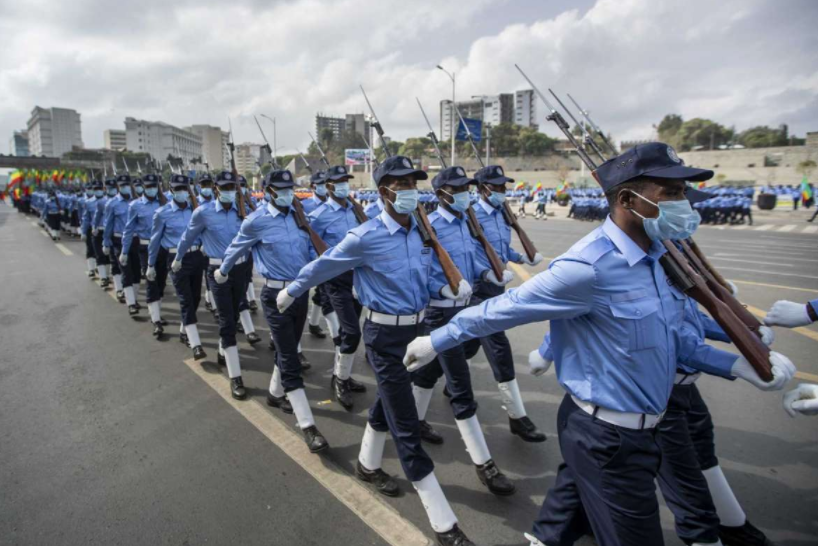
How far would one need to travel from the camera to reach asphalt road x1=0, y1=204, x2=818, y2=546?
2.93 metres

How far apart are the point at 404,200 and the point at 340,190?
111 inches

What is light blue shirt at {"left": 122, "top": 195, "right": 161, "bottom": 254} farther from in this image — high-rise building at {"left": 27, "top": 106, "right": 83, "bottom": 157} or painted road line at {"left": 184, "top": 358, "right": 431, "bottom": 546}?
high-rise building at {"left": 27, "top": 106, "right": 83, "bottom": 157}

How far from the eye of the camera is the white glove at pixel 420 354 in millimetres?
2295

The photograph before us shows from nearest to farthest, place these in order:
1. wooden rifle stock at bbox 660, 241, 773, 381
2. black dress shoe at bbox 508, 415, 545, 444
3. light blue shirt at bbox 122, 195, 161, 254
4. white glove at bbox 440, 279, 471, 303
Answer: wooden rifle stock at bbox 660, 241, 773, 381
white glove at bbox 440, 279, 471, 303
black dress shoe at bbox 508, 415, 545, 444
light blue shirt at bbox 122, 195, 161, 254

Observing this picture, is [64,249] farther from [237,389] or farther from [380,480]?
[380,480]

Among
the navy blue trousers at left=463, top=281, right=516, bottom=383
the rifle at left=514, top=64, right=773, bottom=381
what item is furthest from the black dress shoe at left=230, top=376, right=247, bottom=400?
the rifle at left=514, top=64, right=773, bottom=381

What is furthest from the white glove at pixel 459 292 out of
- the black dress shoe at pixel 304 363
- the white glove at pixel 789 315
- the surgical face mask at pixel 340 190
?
the surgical face mask at pixel 340 190

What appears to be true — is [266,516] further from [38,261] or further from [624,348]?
[38,261]

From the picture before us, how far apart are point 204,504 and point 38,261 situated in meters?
14.1

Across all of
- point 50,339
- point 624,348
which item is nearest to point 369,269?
point 624,348

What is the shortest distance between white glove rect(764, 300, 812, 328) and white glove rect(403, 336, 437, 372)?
6.10ft

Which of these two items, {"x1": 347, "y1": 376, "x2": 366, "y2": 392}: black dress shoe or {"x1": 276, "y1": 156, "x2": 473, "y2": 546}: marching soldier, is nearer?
{"x1": 276, "y1": 156, "x2": 473, "y2": 546}: marching soldier

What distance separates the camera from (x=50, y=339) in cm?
675

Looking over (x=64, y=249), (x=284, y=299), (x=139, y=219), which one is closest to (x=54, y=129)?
(x=64, y=249)
